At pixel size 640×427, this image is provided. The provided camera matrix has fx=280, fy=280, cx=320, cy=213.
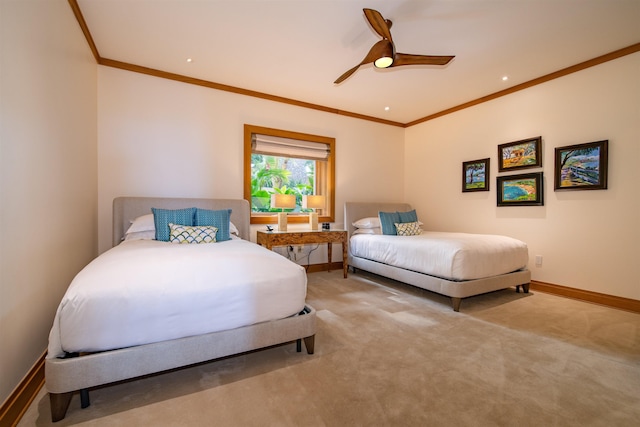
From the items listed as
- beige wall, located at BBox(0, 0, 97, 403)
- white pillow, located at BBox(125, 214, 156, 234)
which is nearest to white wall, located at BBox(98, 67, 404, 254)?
white pillow, located at BBox(125, 214, 156, 234)

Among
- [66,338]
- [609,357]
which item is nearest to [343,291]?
[609,357]

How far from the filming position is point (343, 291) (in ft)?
11.1

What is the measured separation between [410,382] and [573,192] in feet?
10.3

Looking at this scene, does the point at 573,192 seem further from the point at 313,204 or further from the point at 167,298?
the point at 167,298

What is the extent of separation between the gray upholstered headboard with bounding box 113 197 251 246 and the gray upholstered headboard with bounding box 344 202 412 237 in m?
1.61

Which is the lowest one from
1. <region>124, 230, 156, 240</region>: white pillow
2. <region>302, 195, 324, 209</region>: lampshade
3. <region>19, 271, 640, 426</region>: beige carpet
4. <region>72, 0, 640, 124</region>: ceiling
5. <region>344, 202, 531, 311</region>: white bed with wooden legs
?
<region>19, 271, 640, 426</region>: beige carpet

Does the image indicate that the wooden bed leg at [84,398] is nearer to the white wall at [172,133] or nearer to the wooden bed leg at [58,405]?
the wooden bed leg at [58,405]

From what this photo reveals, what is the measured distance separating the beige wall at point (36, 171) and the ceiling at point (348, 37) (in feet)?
2.06

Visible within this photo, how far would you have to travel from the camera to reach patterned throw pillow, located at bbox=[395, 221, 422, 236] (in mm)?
3986

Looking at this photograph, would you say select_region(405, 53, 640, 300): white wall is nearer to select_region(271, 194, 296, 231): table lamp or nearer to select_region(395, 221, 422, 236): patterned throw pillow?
select_region(395, 221, 422, 236): patterned throw pillow

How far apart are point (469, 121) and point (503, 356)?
141 inches

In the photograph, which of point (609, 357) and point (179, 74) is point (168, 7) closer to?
point (179, 74)

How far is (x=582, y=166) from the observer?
314 centimetres

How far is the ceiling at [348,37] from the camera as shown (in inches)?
91.2
